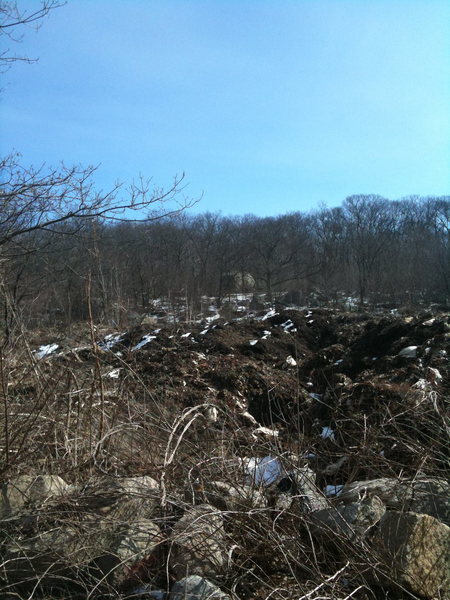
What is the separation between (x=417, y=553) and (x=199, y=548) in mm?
1188

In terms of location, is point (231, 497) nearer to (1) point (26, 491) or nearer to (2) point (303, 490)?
(2) point (303, 490)

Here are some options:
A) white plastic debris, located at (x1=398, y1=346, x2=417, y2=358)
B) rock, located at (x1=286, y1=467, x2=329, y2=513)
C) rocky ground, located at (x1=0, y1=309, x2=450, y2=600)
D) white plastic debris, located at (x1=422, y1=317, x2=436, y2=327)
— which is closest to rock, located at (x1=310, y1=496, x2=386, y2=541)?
rocky ground, located at (x1=0, y1=309, x2=450, y2=600)

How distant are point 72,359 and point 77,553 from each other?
2.43 metres

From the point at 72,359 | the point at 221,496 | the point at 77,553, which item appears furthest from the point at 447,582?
the point at 72,359

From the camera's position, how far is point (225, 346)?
43.9 ft

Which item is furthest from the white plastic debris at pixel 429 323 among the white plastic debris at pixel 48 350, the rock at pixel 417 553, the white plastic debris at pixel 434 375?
the rock at pixel 417 553

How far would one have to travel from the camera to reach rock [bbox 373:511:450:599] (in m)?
2.69

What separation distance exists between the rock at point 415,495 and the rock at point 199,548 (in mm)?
978

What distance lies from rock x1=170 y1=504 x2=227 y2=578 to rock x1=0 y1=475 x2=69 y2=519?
0.88 m

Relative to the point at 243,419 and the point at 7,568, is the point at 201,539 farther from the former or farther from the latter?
the point at 243,419

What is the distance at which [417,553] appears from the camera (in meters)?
2.81

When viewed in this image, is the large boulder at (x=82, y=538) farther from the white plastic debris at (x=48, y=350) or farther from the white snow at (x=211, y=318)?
the white snow at (x=211, y=318)

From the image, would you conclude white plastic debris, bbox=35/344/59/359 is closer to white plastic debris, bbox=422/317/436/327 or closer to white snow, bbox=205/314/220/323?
white plastic debris, bbox=422/317/436/327

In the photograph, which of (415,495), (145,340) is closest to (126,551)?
(415,495)
